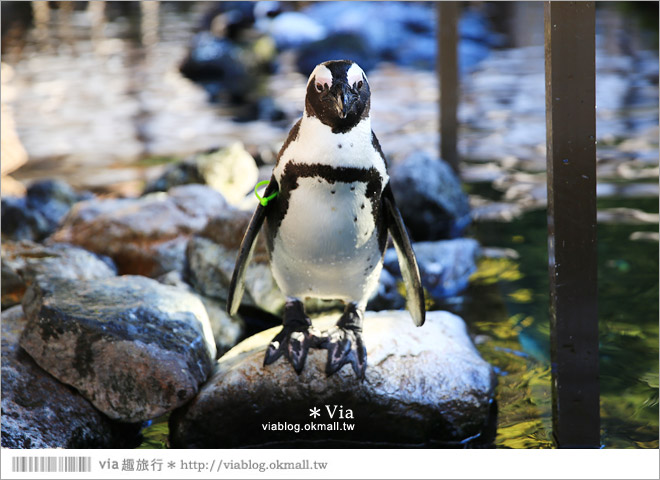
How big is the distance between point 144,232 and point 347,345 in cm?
112

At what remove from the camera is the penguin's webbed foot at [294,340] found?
5.54 ft

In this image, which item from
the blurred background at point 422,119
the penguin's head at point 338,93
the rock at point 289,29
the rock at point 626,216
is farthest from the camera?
the rock at point 289,29

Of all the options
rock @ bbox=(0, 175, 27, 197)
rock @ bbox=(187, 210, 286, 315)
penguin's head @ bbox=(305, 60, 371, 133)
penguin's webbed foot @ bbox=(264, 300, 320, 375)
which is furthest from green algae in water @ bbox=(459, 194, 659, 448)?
rock @ bbox=(0, 175, 27, 197)

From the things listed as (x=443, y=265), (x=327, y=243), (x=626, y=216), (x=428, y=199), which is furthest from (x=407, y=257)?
(x=626, y=216)

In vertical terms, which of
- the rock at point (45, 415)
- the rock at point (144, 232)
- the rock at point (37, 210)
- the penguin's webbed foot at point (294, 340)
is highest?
the penguin's webbed foot at point (294, 340)

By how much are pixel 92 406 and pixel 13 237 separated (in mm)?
1587

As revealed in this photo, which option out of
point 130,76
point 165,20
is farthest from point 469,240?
point 165,20

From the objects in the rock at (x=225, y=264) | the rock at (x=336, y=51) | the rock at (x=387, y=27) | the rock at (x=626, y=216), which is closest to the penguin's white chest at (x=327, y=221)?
the rock at (x=225, y=264)

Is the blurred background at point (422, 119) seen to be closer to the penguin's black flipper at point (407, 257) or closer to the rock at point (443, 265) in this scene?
the rock at point (443, 265)

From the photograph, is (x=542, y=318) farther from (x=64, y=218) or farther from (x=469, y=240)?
(x=64, y=218)

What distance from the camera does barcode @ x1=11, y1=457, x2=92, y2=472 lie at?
4.22 ft

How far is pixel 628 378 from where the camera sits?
189cm

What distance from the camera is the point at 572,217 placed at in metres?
1.49

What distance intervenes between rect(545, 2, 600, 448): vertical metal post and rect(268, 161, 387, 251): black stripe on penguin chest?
347 millimetres
